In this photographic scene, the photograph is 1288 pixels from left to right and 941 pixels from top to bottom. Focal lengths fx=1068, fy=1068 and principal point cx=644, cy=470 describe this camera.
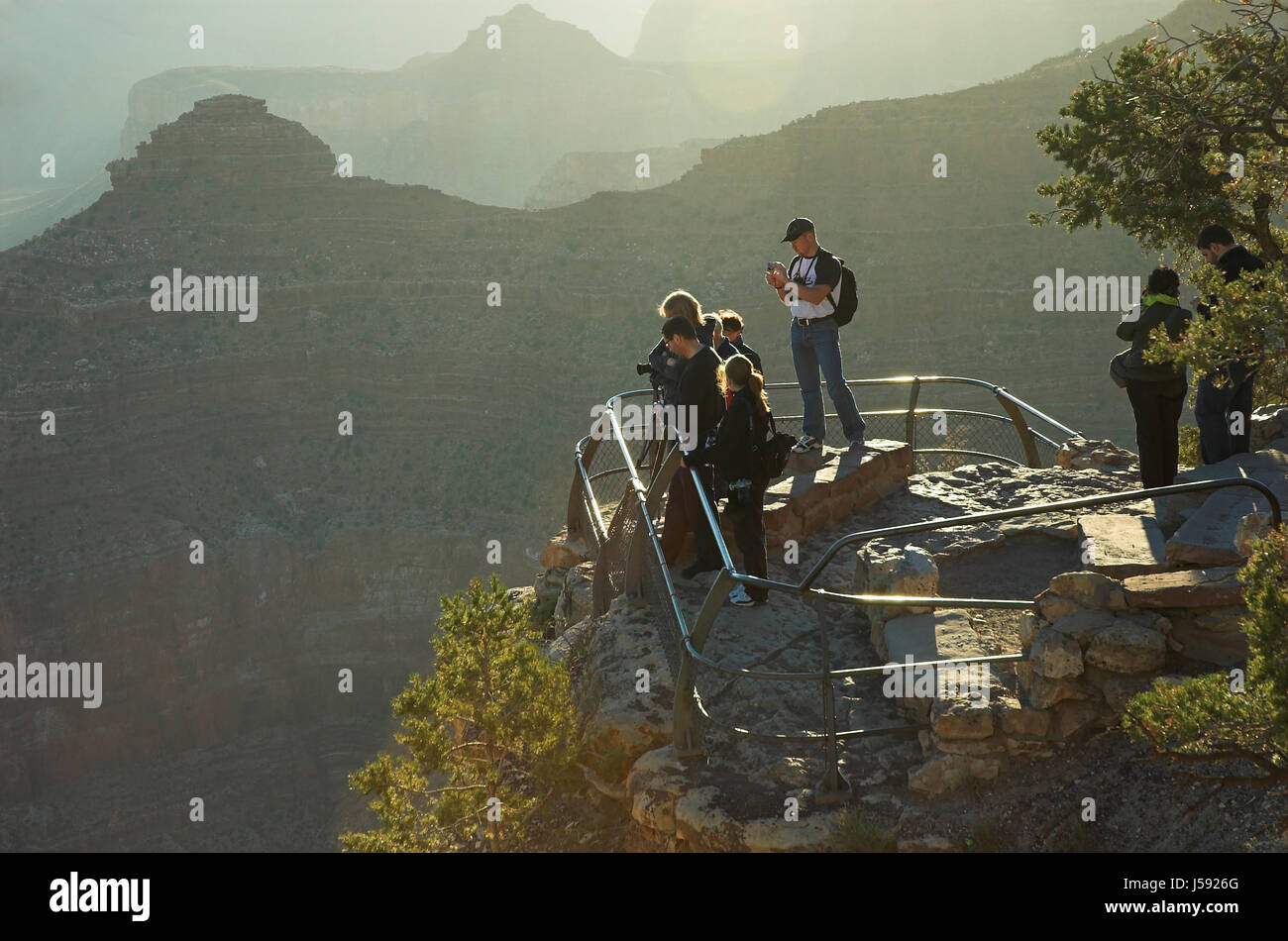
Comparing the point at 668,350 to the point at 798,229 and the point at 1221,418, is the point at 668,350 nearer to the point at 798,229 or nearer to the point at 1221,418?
the point at 798,229

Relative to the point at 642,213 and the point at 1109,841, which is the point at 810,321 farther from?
the point at 642,213

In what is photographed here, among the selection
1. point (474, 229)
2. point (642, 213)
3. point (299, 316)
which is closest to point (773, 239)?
point (642, 213)

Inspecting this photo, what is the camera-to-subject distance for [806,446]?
10133 mm

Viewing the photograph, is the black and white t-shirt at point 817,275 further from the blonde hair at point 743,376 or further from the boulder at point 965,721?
the boulder at point 965,721

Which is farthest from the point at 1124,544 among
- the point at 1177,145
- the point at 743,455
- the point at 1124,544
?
the point at 1177,145

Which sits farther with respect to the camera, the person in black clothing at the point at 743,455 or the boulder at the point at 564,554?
the boulder at the point at 564,554

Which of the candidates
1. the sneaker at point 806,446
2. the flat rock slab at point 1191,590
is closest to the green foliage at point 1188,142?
the flat rock slab at point 1191,590

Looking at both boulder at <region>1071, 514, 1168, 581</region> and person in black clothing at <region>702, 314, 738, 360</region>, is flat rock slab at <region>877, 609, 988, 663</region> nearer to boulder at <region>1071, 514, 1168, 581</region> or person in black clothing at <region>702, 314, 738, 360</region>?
boulder at <region>1071, 514, 1168, 581</region>

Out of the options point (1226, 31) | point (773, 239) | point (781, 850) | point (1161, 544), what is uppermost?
point (773, 239)

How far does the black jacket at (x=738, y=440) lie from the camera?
24.1 feet

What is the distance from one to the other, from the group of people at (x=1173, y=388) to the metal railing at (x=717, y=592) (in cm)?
100

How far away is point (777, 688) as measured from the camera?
6.81 m

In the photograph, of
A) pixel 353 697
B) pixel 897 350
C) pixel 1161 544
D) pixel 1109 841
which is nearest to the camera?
pixel 1109 841
